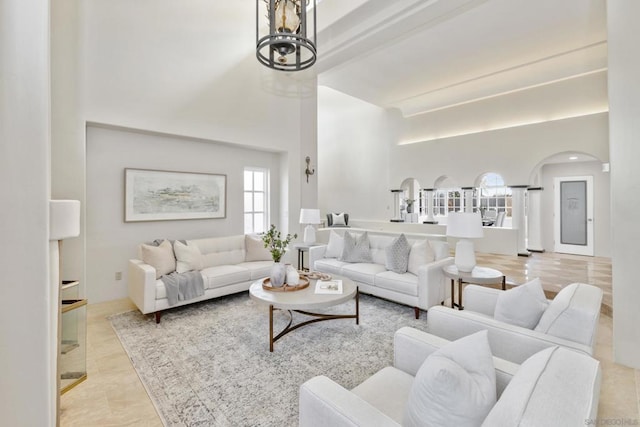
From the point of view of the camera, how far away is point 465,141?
7660 mm

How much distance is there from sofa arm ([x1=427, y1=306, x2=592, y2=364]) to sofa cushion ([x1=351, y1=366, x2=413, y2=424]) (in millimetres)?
558

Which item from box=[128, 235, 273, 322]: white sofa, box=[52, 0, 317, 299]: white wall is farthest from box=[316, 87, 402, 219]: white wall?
box=[128, 235, 273, 322]: white sofa

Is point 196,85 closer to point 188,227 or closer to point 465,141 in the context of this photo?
point 188,227

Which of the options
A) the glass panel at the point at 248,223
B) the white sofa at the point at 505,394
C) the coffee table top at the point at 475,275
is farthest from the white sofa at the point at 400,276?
the white sofa at the point at 505,394

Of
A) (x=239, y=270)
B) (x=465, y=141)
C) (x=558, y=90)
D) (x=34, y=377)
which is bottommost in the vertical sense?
(x=239, y=270)

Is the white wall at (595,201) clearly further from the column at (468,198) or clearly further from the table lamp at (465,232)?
the table lamp at (465,232)

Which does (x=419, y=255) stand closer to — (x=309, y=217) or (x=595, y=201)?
(x=309, y=217)

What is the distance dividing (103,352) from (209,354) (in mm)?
966

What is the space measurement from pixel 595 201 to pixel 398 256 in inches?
261

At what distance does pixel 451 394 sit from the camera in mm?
928

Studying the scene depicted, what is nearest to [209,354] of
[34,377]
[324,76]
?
[34,377]

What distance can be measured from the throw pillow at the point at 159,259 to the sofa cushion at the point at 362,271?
7.27ft

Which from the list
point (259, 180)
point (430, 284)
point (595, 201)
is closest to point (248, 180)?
point (259, 180)

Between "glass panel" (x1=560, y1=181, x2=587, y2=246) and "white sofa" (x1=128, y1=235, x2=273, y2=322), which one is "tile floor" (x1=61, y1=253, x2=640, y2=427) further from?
"glass panel" (x1=560, y1=181, x2=587, y2=246)
